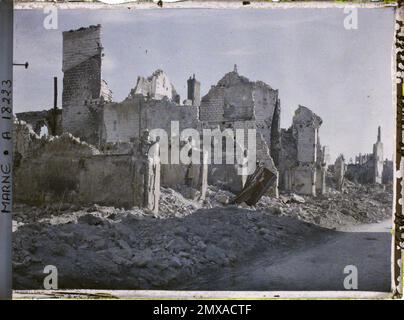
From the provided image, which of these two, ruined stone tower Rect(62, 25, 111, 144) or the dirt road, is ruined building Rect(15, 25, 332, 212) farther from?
the dirt road

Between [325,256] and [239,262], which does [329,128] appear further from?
[239,262]

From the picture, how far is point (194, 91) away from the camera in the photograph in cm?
623

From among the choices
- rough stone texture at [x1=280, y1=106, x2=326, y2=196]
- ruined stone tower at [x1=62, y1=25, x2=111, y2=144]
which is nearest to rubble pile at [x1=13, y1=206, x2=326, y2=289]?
rough stone texture at [x1=280, y1=106, x2=326, y2=196]

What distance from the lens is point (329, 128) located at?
20.0 ft

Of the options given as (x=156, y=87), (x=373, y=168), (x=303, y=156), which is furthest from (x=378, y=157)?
(x=156, y=87)

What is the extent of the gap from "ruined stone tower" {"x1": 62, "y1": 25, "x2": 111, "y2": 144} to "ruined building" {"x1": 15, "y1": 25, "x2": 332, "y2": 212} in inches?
0.6

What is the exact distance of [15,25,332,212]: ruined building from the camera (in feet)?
20.4

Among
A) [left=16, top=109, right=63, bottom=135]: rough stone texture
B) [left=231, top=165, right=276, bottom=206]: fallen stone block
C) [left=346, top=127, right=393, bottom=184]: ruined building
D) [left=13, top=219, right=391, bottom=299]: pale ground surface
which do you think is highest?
[left=16, top=109, right=63, bottom=135]: rough stone texture

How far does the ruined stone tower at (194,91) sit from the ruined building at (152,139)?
1cm

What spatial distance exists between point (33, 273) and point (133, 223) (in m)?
1.39

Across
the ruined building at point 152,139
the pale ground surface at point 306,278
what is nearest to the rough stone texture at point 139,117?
the ruined building at point 152,139

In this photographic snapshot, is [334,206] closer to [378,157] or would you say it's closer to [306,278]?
[378,157]

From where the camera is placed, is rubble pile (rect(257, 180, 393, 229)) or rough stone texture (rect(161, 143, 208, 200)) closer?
rubble pile (rect(257, 180, 393, 229))

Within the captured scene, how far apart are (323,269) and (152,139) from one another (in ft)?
9.25
